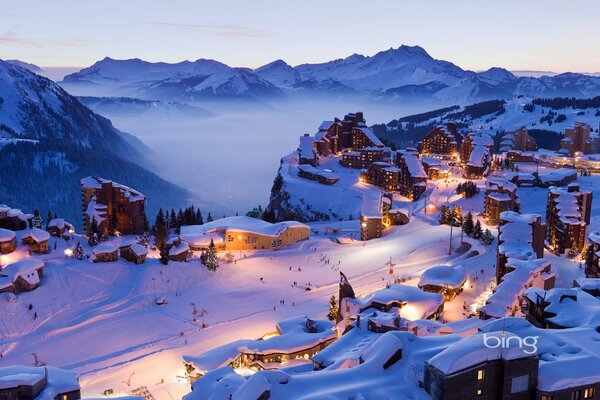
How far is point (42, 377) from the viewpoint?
31906 mm

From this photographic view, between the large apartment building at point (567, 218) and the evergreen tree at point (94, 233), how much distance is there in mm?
51005

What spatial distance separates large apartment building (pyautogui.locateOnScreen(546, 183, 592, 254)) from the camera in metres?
62.2

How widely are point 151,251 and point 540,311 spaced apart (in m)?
45.0

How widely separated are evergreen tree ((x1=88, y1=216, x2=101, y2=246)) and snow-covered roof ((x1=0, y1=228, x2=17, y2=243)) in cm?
827

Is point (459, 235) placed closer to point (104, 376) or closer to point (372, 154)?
point (104, 376)

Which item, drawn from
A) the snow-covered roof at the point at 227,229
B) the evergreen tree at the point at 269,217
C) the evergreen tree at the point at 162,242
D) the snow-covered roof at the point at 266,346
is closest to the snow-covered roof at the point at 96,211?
the evergreen tree at the point at 162,242

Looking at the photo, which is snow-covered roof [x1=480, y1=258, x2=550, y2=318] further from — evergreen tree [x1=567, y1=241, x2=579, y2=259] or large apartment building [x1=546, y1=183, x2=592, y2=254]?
large apartment building [x1=546, y1=183, x2=592, y2=254]

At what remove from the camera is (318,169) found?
4673 inches

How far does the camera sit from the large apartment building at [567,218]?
62188 millimetres

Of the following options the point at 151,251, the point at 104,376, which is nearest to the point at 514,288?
the point at 104,376

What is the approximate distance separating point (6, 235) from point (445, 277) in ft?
146

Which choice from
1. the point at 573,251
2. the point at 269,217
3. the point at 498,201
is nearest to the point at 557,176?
the point at 498,201

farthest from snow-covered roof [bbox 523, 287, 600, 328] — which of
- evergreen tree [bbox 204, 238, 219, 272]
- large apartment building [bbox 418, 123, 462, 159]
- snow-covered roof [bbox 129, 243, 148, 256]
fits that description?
large apartment building [bbox 418, 123, 462, 159]

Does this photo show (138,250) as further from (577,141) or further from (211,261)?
(577,141)
